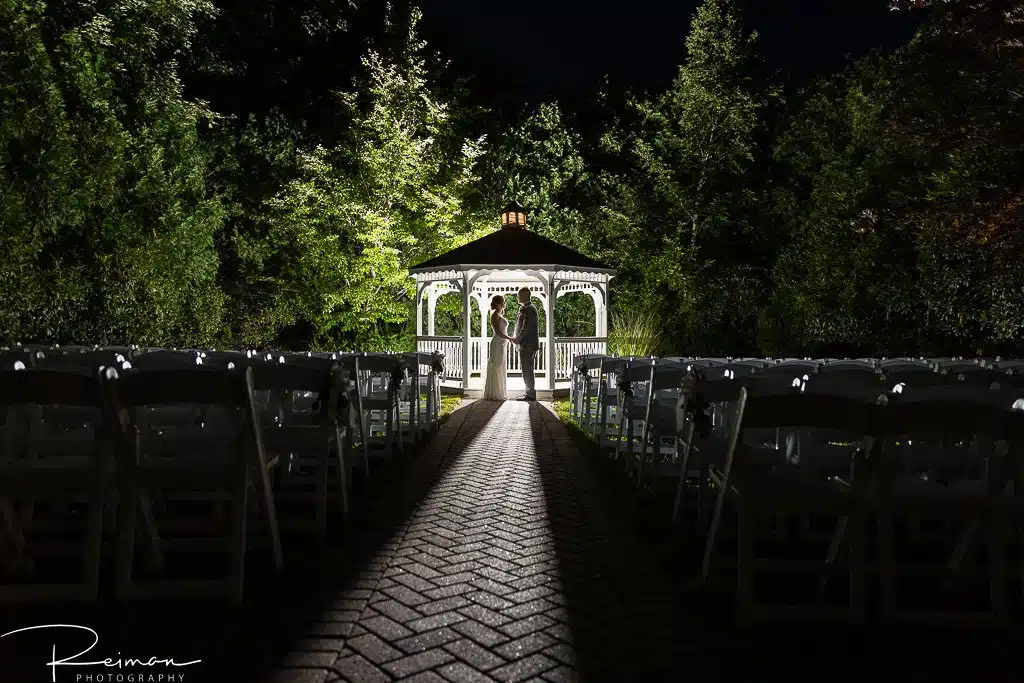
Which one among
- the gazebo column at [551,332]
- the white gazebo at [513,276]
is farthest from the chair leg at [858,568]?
the gazebo column at [551,332]

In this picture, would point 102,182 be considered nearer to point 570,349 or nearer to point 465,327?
point 465,327

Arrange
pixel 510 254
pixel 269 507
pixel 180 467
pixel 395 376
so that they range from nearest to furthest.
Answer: pixel 180 467 < pixel 269 507 < pixel 395 376 < pixel 510 254

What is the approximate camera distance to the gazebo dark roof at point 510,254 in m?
17.3

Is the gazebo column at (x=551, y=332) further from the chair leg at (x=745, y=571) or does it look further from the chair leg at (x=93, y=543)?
the chair leg at (x=93, y=543)

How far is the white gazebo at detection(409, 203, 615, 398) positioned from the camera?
17375mm

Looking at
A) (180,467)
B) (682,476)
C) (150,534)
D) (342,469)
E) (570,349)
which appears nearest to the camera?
(180,467)

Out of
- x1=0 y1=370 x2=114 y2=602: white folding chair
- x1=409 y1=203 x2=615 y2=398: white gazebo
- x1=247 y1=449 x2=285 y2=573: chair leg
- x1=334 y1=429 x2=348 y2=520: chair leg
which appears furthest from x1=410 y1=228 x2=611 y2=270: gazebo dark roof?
x1=0 y1=370 x2=114 y2=602: white folding chair

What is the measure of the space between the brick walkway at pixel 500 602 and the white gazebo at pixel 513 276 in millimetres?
11437

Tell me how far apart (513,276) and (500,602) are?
54.9 feet

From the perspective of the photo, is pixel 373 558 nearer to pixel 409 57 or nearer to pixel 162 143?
pixel 162 143

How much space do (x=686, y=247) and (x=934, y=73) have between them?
13.9 metres

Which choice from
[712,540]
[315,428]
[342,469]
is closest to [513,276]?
[342,469]

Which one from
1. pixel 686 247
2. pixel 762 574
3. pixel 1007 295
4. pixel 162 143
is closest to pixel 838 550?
pixel 762 574

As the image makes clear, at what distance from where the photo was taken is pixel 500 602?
3.52m
